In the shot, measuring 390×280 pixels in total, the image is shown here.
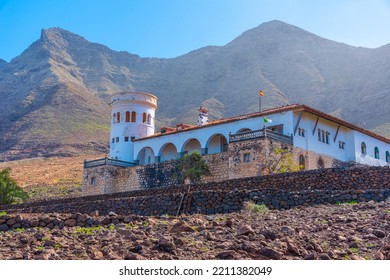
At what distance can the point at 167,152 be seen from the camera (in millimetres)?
Answer: 42188

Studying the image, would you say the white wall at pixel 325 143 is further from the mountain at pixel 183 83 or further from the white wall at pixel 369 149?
the mountain at pixel 183 83

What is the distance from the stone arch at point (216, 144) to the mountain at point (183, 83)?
150 ft

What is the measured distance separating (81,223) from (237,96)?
100801 mm

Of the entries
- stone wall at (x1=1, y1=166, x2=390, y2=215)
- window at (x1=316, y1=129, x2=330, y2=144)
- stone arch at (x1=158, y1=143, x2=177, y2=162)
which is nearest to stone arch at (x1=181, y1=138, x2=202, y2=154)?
stone arch at (x1=158, y1=143, x2=177, y2=162)

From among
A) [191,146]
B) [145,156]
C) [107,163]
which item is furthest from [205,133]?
[107,163]

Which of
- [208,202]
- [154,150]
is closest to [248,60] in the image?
[154,150]

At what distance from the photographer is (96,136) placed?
9219 centimetres

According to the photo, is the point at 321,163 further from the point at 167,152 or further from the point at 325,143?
the point at 167,152

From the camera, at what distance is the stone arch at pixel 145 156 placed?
43.1 metres

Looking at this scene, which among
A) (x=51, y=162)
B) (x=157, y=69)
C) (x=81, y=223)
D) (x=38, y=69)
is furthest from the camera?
(x=157, y=69)

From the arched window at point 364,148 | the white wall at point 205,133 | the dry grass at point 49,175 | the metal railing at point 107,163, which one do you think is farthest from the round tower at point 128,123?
the arched window at point 364,148

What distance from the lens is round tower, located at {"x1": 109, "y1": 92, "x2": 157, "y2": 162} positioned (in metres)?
44.3

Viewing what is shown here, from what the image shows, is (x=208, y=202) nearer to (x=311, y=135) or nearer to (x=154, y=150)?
(x=311, y=135)

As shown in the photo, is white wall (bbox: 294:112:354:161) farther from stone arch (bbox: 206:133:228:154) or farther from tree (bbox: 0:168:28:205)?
tree (bbox: 0:168:28:205)
